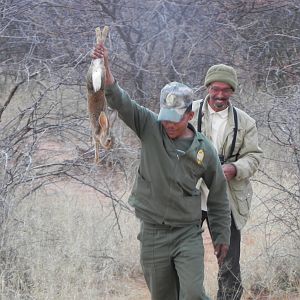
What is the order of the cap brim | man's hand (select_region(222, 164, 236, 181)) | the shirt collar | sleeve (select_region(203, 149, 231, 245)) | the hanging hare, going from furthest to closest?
→ the shirt collar → man's hand (select_region(222, 164, 236, 181)) → sleeve (select_region(203, 149, 231, 245)) → the cap brim → the hanging hare

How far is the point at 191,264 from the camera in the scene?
317 centimetres

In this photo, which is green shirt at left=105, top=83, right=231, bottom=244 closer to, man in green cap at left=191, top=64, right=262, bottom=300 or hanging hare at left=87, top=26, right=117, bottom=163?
hanging hare at left=87, top=26, right=117, bottom=163

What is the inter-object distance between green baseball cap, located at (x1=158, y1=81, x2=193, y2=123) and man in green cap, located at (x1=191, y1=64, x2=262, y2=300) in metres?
0.64

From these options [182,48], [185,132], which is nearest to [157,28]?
[182,48]

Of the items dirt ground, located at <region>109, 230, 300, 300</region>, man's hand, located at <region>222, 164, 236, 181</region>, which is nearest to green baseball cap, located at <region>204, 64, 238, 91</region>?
man's hand, located at <region>222, 164, 236, 181</region>

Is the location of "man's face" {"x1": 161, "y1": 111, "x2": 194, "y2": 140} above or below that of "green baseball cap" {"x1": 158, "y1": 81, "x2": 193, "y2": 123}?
below

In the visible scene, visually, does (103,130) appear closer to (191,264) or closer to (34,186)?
(191,264)

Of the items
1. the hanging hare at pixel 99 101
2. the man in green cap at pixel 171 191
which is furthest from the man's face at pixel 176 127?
the hanging hare at pixel 99 101

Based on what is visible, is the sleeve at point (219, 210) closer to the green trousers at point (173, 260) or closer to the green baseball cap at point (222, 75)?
the green trousers at point (173, 260)

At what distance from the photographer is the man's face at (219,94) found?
150 inches

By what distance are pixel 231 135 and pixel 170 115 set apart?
0.83 meters

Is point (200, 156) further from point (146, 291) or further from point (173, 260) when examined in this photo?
point (146, 291)

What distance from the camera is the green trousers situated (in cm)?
A: 316

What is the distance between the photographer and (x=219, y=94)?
3.81 m
